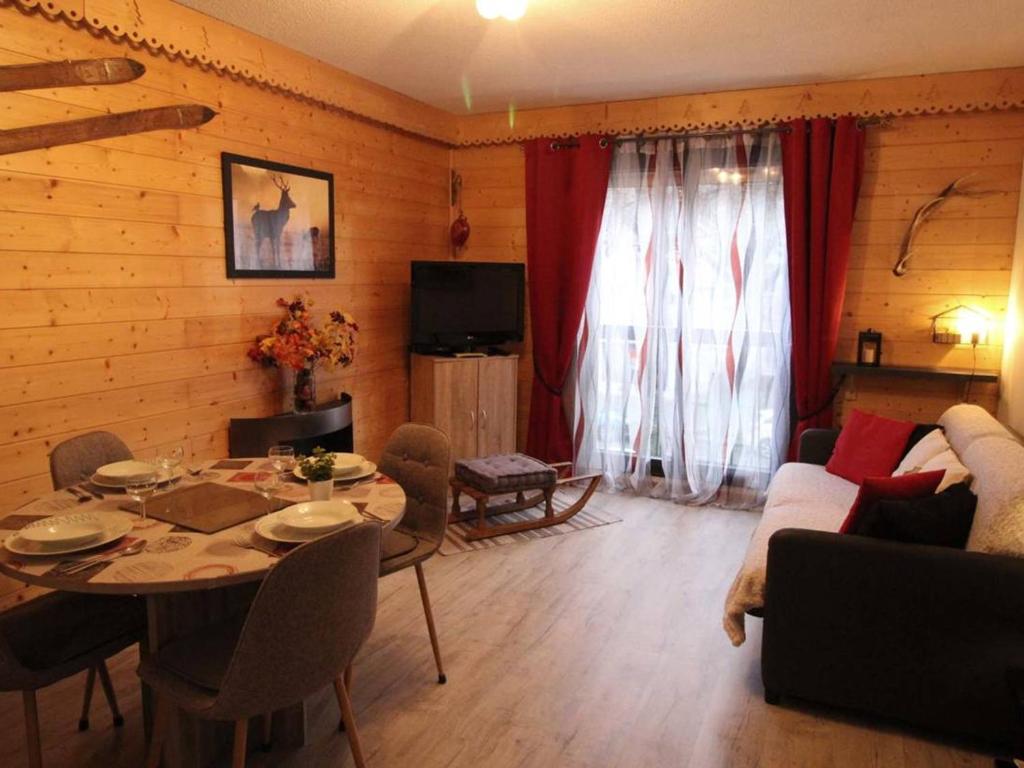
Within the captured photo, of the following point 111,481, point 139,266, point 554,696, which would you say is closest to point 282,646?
point 111,481

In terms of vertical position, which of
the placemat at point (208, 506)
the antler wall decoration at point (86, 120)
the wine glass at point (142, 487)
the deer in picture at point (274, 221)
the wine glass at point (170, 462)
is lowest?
the placemat at point (208, 506)

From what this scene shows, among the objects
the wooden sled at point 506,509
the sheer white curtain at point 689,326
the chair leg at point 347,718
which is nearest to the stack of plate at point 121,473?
the chair leg at point 347,718

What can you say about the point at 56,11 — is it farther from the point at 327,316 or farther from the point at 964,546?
the point at 964,546

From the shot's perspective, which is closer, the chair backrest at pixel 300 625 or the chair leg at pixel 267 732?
the chair backrest at pixel 300 625

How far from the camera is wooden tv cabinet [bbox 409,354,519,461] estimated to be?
16.0ft

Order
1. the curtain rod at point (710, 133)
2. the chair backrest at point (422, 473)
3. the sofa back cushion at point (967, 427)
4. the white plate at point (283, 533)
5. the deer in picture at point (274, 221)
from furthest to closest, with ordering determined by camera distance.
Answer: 1. the curtain rod at point (710, 133)
2. the deer in picture at point (274, 221)
3. the sofa back cushion at point (967, 427)
4. the chair backrest at point (422, 473)
5. the white plate at point (283, 533)

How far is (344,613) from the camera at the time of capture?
6.00 ft

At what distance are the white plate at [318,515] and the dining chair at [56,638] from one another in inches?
22.4

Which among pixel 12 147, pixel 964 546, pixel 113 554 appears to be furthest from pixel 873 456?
pixel 12 147

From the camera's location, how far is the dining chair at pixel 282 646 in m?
1.66

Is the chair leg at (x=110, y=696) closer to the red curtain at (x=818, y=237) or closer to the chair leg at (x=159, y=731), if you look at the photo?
the chair leg at (x=159, y=731)

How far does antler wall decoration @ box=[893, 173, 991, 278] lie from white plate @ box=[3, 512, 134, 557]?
4.22 metres

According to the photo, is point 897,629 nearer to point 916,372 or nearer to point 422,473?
point 422,473

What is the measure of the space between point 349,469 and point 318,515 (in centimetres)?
44
